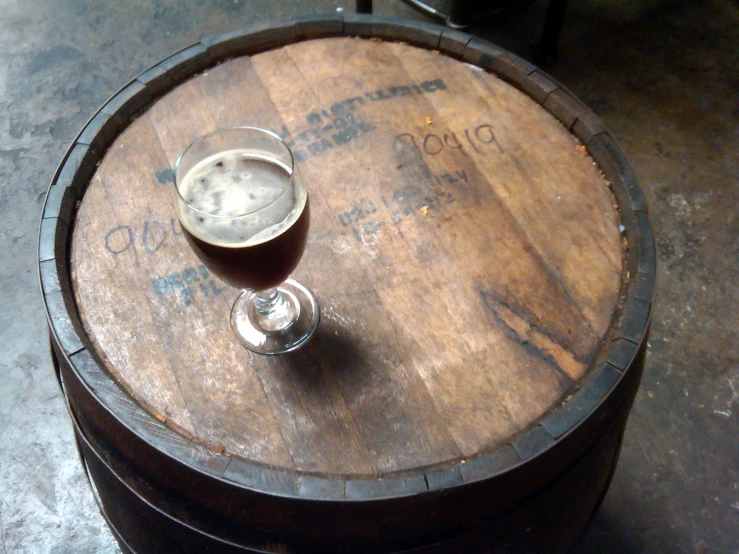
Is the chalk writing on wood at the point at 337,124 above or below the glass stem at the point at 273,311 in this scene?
above

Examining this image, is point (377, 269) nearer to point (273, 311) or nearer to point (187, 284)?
point (273, 311)

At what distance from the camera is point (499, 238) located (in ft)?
4.07

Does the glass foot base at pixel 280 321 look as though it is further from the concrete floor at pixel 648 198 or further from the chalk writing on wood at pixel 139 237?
the concrete floor at pixel 648 198

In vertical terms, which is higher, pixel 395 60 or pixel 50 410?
pixel 395 60

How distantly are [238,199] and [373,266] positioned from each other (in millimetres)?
305

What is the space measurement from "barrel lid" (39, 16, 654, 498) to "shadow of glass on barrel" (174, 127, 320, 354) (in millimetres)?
46

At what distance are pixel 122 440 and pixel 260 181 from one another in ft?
1.57

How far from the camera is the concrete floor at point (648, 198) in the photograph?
1975mm

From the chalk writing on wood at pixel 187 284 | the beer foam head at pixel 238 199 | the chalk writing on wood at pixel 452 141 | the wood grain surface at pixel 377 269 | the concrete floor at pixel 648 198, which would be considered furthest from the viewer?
the concrete floor at pixel 648 198

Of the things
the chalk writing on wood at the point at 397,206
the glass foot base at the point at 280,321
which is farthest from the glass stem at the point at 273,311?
the chalk writing on wood at the point at 397,206

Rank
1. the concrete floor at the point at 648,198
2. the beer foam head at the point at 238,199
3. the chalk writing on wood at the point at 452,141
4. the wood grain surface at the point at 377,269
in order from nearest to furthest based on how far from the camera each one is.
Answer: the beer foam head at the point at 238,199 < the wood grain surface at the point at 377,269 < the chalk writing on wood at the point at 452,141 < the concrete floor at the point at 648,198

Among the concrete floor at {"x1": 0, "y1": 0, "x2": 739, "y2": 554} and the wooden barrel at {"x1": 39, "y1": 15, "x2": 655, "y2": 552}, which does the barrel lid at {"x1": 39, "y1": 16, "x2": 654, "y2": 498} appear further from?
the concrete floor at {"x1": 0, "y1": 0, "x2": 739, "y2": 554}

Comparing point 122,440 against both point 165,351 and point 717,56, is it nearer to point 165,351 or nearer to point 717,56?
point 165,351

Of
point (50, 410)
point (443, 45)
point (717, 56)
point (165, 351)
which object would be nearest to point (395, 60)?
point (443, 45)
